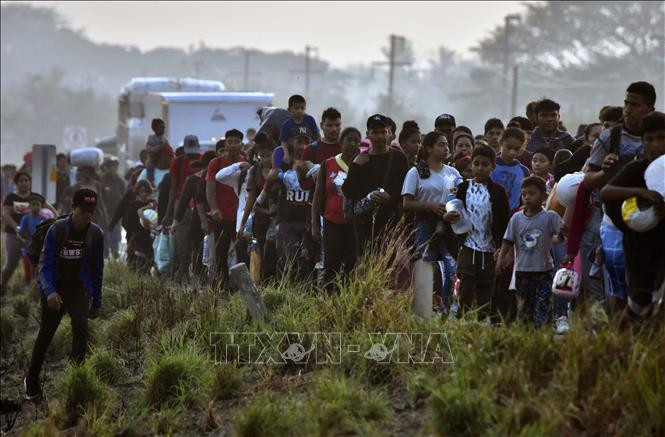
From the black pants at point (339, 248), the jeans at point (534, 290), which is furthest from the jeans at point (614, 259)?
Result: the black pants at point (339, 248)

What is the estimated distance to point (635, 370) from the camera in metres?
7.86

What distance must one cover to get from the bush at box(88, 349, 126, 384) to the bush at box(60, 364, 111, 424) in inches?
26.8

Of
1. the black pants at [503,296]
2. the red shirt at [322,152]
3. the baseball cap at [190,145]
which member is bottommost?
the black pants at [503,296]

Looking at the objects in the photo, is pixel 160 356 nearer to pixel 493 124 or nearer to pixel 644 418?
pixel 493 124

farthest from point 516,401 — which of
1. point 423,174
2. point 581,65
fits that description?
point 581,65

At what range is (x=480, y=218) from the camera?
10953mm

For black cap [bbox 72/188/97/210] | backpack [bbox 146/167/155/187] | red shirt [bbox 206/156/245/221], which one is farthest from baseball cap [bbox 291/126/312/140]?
backpack [bbox 146/167/155/187]

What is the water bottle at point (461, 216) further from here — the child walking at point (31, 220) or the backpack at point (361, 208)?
the child walking at point (31, 220)

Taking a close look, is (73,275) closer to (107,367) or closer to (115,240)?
(107,367)

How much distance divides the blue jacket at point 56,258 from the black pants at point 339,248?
1995mm

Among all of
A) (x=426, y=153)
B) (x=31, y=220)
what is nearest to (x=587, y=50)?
(x=31, y=220)

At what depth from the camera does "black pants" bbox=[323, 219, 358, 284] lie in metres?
13.0

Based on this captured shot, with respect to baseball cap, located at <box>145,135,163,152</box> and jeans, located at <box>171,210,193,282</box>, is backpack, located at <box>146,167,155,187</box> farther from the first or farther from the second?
jeans, located at <box>171,210,193,282</box>

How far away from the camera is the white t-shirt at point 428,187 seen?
1194cm
